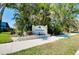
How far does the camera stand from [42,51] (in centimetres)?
243

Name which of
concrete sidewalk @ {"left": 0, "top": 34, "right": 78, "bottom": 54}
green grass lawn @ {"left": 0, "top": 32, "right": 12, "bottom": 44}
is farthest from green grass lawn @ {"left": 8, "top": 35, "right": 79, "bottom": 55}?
green grass lawn @ {"left": 0, "top": 32, "right": 12, "bottom": 44}

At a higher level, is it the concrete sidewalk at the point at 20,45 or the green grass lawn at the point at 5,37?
the green grass lawn at the point at 5,37

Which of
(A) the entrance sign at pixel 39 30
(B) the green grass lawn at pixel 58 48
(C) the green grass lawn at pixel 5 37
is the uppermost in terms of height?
(A) the entrance sign at pixel 39 30

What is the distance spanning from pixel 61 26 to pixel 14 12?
49cm

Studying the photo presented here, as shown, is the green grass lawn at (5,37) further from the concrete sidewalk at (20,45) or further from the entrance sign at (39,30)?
the entrance sign at (39,30)

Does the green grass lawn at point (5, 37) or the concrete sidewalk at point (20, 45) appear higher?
the green grass lawn at point (5, 37)

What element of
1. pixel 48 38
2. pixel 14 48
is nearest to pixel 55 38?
pixel 48 38

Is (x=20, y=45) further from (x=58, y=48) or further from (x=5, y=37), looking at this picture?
(x=58, y=48)

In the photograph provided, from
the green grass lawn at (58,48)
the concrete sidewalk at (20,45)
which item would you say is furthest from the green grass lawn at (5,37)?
the green grass lawn at (58,48)

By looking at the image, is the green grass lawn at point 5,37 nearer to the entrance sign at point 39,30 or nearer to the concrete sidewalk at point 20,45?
the concrete sidewalk at point 20,45

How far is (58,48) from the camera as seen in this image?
96.2 inches

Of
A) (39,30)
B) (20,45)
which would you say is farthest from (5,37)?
(39,30)

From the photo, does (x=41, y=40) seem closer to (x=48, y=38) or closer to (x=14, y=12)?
(x=48, y=38)

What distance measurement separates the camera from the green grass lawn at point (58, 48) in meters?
2.42
